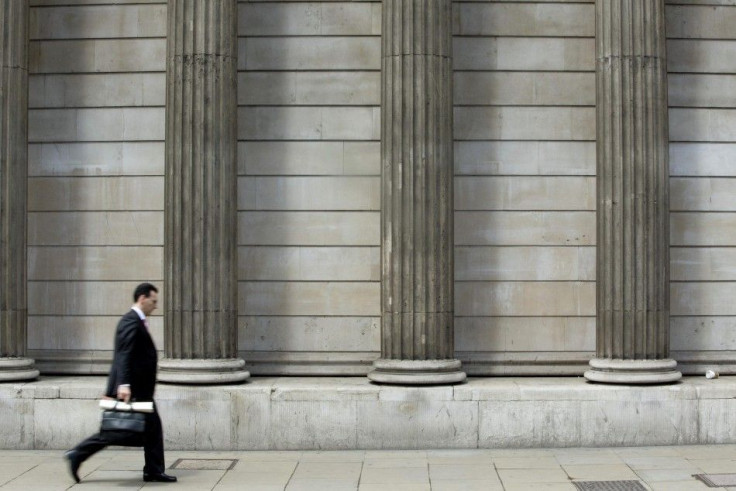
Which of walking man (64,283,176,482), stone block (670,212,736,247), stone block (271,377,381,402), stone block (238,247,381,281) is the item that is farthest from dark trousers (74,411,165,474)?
stone block (670,212,736,247)

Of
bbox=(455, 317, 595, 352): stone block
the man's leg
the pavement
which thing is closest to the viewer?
the man's leg

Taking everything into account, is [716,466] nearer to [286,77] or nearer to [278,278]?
[278,278]

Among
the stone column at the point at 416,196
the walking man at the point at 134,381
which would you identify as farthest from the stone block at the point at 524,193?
the walking man at the point at 134,381

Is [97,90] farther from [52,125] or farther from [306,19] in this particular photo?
[306,19]

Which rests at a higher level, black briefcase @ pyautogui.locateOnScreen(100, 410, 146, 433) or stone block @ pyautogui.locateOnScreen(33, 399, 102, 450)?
black briefcase @ pyautogui.locateOnScreen(100, 410, 146, 433)

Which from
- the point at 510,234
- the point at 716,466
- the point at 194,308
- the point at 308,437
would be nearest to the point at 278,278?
the point at 194,308

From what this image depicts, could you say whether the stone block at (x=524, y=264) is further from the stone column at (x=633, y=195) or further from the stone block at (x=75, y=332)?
the stone block at (x=75, y=332)

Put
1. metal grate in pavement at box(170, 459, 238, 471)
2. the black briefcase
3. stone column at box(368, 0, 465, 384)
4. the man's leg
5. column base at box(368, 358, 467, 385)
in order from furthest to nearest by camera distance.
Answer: stone column at box(368, 0, 465, 384) < column base at box(368, 358, 467, 385) < metal grate in pavement at box(170, 459, 238, 471) < the man's leg < the black briefcase

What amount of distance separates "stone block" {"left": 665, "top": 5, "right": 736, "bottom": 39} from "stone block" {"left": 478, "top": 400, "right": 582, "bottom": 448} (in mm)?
5774

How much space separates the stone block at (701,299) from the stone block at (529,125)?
262 cm

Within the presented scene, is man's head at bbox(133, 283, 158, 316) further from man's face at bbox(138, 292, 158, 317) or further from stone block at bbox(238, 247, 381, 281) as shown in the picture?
stone block at bbox(238, 247, 381, 281)

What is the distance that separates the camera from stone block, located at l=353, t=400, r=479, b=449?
12.7m

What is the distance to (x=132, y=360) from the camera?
404 inches

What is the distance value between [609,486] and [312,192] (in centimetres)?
601
